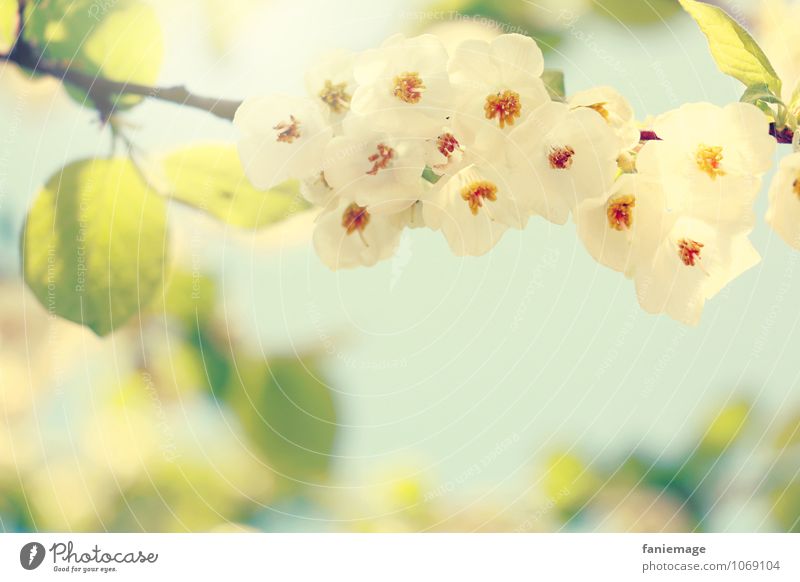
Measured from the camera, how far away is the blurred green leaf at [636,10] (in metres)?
0.67

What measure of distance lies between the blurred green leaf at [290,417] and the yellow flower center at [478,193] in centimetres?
21

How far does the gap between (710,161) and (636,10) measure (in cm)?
18

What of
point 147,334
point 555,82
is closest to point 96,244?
point 147,334

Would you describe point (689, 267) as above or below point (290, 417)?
above

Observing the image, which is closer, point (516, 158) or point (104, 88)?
point (516, 158)

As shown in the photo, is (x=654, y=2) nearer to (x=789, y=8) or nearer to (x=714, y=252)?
(x=789, y=8)

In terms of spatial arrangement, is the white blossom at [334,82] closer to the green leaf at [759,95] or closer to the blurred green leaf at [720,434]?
the green leaf at [759,95]

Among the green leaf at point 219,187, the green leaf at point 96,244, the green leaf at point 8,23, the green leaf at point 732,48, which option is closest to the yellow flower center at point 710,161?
the green leaf at point 732,48

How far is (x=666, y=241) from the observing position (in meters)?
0.57

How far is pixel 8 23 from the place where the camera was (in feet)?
2.14

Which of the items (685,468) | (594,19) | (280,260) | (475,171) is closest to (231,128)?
(280,260)

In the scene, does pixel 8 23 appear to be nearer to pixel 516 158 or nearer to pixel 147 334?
pixel 147 334

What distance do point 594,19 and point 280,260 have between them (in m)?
0.34

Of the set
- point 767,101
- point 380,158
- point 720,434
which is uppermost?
point 767,101
